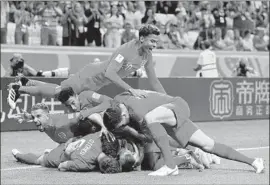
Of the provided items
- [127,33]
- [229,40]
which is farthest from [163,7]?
[229,40]

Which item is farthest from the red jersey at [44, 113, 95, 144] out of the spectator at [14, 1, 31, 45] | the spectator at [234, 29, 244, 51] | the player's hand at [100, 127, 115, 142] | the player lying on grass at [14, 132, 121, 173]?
the spectator at [234, 29, 244, 51]

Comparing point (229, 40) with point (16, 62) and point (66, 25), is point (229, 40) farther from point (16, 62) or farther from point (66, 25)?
point (16, 62)

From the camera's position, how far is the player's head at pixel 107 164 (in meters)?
8.16

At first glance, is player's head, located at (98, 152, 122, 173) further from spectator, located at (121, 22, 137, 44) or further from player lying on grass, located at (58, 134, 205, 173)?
spectator, located at (121, 22, 137, 44)

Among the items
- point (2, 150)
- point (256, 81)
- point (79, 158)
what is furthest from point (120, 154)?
point (256, 81)

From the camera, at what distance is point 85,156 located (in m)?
8.25

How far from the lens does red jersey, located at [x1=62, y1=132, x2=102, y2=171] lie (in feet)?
27.0

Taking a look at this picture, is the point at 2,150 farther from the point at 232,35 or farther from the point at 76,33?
the point at 232,35

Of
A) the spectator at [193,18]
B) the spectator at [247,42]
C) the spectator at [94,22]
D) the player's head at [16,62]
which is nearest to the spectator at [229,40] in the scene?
the spectator at [247,42]

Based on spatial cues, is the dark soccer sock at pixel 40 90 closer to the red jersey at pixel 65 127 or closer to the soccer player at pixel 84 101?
the soccer player at pixel 84 101

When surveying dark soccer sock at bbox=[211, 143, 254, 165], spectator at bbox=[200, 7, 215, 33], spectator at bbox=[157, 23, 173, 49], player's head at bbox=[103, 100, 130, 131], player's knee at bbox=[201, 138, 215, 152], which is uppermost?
player's head at bbox=[103, 100, 130, 131]

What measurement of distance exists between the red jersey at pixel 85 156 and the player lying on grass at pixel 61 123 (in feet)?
1.11

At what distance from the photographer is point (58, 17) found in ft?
55.4

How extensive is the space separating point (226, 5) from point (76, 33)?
6.38 metres
